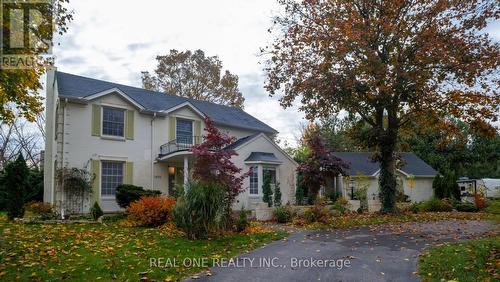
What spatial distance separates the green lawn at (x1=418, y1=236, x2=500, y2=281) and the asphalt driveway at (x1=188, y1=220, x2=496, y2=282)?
0.29 m

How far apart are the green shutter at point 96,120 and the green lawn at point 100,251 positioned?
27.8ft

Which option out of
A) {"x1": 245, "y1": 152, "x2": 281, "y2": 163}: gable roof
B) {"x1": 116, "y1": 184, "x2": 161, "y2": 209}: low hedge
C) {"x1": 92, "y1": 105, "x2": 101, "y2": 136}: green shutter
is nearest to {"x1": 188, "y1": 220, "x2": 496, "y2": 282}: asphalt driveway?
{"x1": 116, "y1": 184, "x2": 161, "y2": 209}: low hedge

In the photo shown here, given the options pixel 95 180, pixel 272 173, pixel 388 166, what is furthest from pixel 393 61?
pixel 95 180

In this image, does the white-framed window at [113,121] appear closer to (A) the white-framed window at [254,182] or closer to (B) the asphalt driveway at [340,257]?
(A) the white-framed window at [254,182]

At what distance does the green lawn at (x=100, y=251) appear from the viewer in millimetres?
7105

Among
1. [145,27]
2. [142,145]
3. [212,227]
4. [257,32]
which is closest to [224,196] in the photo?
[212,227]

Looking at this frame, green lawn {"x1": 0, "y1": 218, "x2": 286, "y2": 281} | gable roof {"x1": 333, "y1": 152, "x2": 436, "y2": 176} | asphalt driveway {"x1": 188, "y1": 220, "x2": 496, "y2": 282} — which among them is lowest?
asphalt driveway {"x1": 188, "y1": 220, "x2": 496, "y2": 282}

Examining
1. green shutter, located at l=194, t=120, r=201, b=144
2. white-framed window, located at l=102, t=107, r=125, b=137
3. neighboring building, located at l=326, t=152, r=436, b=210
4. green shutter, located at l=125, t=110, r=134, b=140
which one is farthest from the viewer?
neighboring building, located at l=326, t=152, r=436, b=210

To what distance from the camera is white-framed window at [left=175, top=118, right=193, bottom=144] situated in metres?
23.8

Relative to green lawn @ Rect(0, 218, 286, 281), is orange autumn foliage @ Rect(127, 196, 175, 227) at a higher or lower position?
higher

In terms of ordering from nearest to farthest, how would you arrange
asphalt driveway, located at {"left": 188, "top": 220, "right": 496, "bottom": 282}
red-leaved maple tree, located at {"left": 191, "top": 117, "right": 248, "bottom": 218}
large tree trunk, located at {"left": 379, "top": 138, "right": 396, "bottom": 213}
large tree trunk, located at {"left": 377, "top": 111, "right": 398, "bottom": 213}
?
1. asphalt driveway, located at {"left": 188, "top": 220, "right": 496, "bottom": 282}
2. red-leaved maple tree, located at {"left": 191, "top": 117, "right": 248, "bottom": 218}
3. large tree trunk, located at {"left": 377, "top": 111, "right": 398, "bottom": 213}
4. large tree trunk, located at {"left": 379, "top": 138, "right": 396, "bottom": 213}

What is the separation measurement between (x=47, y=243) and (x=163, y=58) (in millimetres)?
31247

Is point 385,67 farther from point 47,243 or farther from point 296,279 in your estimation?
point 47,243

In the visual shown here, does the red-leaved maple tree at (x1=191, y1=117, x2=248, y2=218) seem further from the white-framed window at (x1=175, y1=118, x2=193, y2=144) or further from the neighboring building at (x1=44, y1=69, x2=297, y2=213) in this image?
the white-framed window at (x1=175, y1=118, x2=193, y2=144)
